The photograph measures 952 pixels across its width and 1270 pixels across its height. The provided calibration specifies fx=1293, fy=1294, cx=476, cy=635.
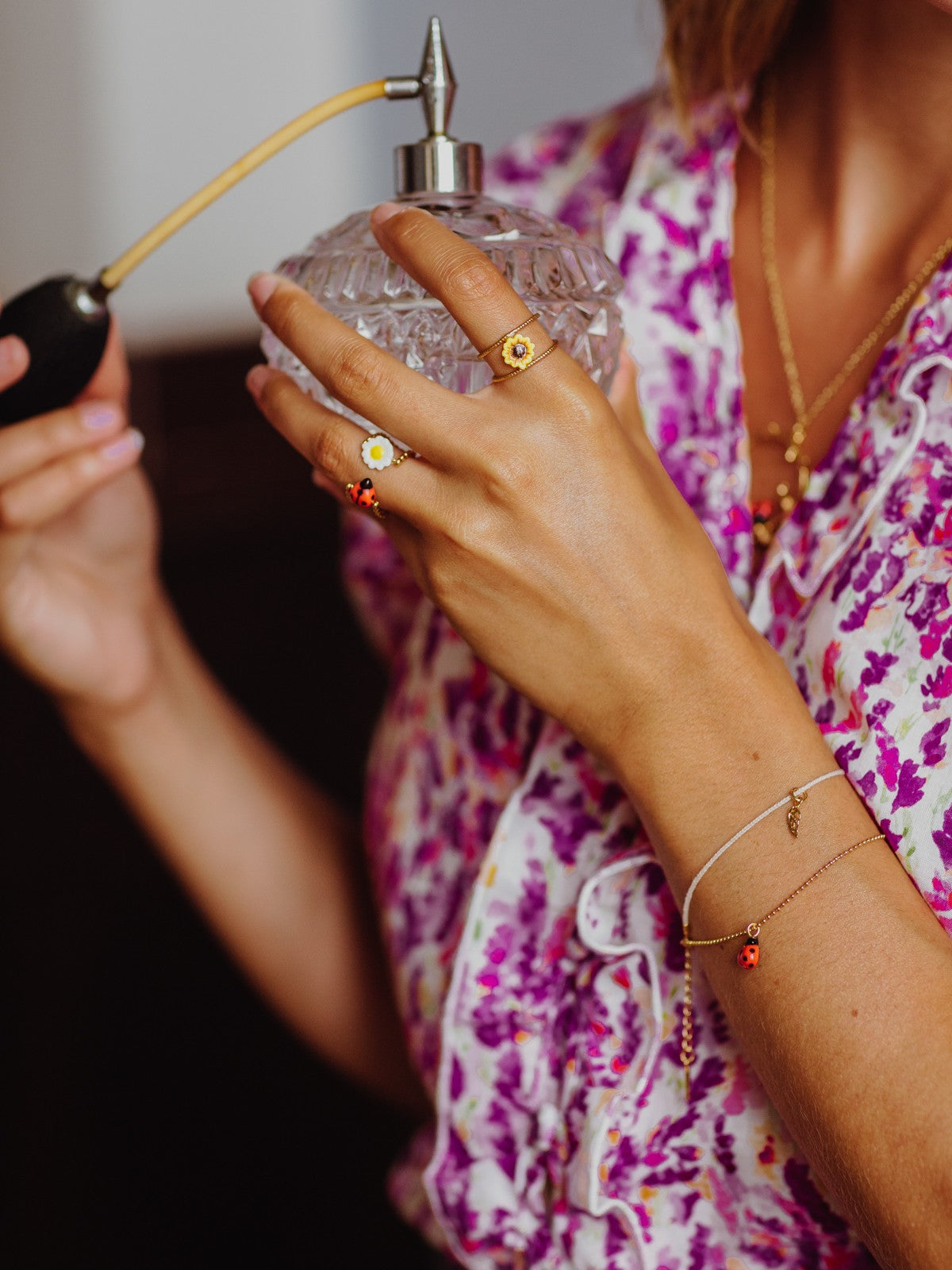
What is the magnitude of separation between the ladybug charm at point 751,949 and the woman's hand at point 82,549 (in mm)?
524

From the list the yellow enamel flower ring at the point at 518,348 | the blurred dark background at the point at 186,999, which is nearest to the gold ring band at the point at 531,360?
the yellow enamel flower ring at the point at 518,348

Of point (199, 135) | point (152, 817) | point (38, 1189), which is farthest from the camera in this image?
point (199, 135)

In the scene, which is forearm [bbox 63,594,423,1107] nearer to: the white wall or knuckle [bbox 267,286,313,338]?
knuckle [bbox 267,286,313,338]

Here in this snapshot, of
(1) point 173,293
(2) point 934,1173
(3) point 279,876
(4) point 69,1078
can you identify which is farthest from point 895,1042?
(1) point 173,293

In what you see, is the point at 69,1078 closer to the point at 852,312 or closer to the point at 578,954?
the point at 578,954

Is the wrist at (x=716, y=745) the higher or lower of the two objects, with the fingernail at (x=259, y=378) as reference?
lower

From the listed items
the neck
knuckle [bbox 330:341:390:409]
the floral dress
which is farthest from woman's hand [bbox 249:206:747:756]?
the neck

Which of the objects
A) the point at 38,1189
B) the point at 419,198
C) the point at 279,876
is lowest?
the point at 38,1189

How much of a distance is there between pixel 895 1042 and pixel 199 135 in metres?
1.84

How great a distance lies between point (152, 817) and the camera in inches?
43.1

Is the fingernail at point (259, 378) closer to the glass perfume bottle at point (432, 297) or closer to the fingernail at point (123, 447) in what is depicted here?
the glass perfume bottle at point (432, 297)

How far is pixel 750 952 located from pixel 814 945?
0.10ft

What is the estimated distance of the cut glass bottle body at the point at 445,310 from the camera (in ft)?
2.20

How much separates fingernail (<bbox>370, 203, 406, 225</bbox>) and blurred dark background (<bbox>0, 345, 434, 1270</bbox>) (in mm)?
1117
